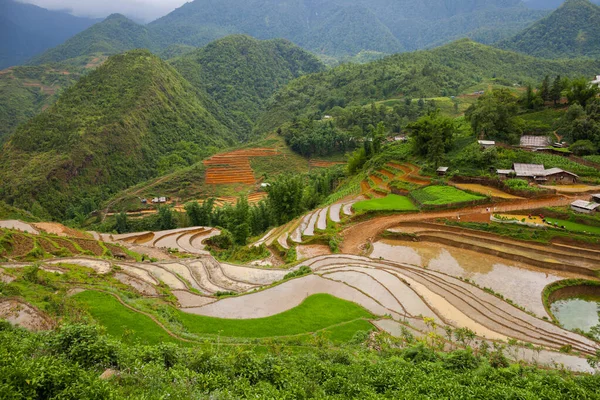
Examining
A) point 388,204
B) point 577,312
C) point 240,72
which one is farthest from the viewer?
point 240,72

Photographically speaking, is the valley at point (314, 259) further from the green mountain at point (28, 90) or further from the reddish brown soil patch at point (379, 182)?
the green mountain at point (28, 90)

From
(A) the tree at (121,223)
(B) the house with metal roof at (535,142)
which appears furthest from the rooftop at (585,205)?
(A) the tree at (121,223)

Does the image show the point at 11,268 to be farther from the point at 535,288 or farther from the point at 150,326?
the point at 535,288

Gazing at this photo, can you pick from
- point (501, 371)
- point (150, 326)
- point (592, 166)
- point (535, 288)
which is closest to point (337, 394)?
point (501, 371)

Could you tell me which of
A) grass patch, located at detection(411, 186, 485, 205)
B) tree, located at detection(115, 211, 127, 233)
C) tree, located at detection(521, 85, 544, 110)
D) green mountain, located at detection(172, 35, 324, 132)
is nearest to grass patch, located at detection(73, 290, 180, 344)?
grass patch, located at detection(411, 186, 485, 205)

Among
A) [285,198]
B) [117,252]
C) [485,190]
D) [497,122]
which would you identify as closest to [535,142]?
[497,122]

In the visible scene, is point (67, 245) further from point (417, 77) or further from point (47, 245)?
point (417, 77)
